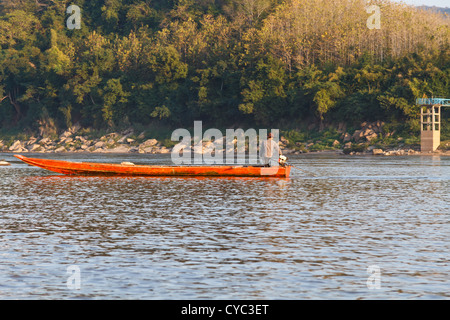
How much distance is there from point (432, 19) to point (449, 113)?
58.1ft

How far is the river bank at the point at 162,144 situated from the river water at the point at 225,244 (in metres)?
45.5

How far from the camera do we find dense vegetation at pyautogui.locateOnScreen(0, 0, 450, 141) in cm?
8550

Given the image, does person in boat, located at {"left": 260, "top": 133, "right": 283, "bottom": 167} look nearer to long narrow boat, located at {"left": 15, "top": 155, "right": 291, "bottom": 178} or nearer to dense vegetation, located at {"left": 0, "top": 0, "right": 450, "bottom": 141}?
long narrow boat, located at {"left": 15, "top": 155, "right": 291, "bottom": 178}

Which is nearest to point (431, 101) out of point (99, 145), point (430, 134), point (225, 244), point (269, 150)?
point (430, 134)

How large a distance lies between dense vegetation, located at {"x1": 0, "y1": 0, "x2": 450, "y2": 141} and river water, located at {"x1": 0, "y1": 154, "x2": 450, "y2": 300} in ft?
182

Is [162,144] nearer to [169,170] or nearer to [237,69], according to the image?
[237,69]

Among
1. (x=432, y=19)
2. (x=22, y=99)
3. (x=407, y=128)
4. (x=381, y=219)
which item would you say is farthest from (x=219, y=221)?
(x=22, y=99)

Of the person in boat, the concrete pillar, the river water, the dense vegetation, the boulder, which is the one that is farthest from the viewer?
the boulder

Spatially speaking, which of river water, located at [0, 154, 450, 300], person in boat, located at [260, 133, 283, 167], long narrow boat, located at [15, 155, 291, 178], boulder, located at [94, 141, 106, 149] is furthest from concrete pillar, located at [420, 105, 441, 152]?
boulder, located at [94, 141, 106, 149]

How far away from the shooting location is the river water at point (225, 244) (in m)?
12.9

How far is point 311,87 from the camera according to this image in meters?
86.8

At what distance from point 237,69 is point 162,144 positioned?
15.7m

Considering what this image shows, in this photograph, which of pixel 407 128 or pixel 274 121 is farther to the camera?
pixel 274 121
